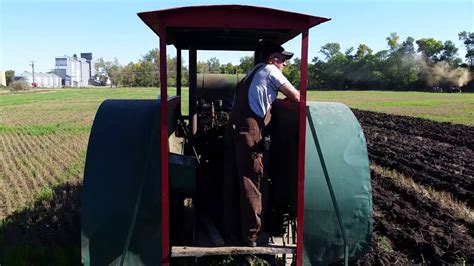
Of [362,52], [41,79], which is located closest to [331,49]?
[362,52]

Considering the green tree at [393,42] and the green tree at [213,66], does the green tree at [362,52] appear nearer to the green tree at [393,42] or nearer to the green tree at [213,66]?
the green tree at [393,42]

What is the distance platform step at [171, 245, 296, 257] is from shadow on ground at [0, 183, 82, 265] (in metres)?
1.44

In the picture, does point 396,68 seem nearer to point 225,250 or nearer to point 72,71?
point 225,250

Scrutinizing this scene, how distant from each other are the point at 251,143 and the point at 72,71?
171m

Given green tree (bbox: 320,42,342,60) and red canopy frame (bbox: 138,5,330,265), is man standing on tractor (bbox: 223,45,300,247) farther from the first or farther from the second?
green tree (bbox: 320,42,342,60)

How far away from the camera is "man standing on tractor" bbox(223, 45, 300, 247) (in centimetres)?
383

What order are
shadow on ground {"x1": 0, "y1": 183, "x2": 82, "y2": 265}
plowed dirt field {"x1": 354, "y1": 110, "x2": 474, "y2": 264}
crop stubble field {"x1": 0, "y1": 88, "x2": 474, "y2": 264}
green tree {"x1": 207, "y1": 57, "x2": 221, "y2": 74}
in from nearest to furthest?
shadow on ground {"x1": 0, "y1": 183, "x2": 82, "y2": 265} → plowed dirt field {"x1": 354, "y1": 110, "x2": 474, "y2": 264} → crop stubble field {"x1": 0, "y1": 88, "x2": 474, "y2": 264} → green tree {"x1": 207, "y1": 57, "x2": 221, "y2": 74}

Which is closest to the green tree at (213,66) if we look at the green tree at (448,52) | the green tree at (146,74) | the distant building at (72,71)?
the green tree at (146,74)

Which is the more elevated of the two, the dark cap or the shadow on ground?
the dark cap

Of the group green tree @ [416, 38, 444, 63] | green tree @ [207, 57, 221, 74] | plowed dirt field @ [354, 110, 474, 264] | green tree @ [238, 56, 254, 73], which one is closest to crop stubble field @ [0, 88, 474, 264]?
plowed dirt field @ [354, 110, 474, 264]

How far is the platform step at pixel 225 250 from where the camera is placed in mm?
3748

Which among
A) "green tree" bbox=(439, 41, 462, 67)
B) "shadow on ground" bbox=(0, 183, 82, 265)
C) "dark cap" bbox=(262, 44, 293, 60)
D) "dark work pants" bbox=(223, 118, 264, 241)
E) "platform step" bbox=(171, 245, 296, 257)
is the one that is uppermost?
"green tree" bbox=(439, 41, 462, 67)

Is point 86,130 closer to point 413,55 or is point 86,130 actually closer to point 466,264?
point 466,264

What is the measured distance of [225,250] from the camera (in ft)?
12.5
